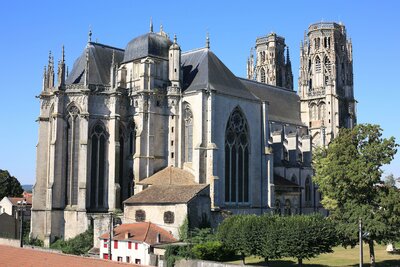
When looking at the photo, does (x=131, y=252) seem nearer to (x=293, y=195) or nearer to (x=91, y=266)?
(x=91, y=266)

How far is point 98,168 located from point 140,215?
9270 mm

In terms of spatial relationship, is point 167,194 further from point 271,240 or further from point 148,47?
point 148,47

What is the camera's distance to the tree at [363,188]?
44844 mm

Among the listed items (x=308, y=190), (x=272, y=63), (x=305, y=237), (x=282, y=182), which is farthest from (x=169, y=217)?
(x=272, y=63)

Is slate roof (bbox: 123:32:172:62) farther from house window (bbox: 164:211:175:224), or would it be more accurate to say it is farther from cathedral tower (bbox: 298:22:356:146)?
cathedral tower (bbox: 298:22:356:146)

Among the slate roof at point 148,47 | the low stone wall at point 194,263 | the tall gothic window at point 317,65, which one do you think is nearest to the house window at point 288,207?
the slate roof at point 148,47

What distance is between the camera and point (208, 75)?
6400 centimetres

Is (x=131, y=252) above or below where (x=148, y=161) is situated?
below

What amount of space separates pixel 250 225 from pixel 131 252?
1053 cm

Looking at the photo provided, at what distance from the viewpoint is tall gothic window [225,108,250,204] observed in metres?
63.8

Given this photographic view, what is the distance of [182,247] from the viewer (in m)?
47.7

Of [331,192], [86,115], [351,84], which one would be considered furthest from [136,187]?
[351,84]

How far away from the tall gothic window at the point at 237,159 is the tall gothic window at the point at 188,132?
413 centimetres

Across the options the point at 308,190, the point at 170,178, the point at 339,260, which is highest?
the point at 170,178
